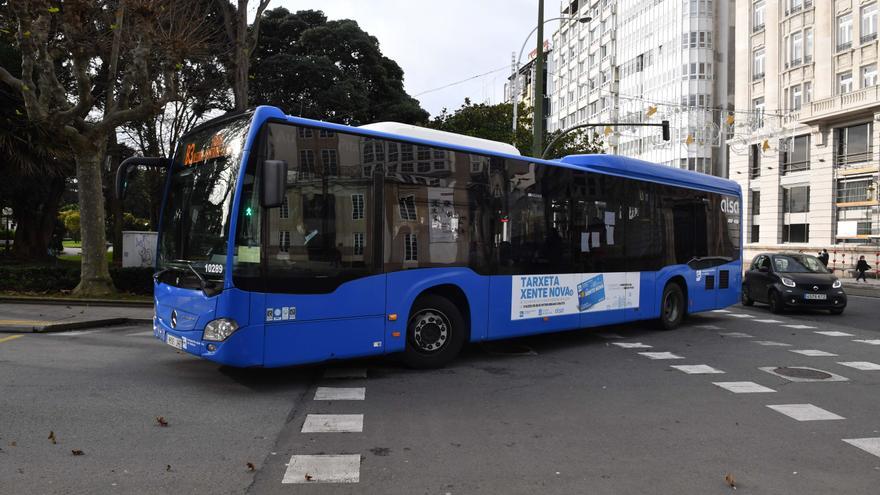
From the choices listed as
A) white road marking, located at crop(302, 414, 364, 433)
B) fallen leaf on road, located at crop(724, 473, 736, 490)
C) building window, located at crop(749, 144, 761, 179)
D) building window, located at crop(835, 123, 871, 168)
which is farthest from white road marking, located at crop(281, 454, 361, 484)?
building window, located at crop(749, 144, 761, 179)

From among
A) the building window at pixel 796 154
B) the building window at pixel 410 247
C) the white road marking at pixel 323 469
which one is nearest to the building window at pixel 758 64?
the building window at pixel 796 154

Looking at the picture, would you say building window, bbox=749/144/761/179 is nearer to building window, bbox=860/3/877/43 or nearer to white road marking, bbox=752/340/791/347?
building window, bbox=860/3/877/43

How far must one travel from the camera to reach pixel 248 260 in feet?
20.6

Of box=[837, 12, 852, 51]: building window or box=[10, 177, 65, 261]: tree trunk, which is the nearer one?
box=[10, 177, 65, 261]: tree trunk

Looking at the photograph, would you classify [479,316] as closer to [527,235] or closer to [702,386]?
[527,235]

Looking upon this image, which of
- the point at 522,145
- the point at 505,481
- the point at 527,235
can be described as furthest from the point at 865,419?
the point at 522,145

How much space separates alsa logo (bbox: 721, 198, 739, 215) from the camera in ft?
43.0

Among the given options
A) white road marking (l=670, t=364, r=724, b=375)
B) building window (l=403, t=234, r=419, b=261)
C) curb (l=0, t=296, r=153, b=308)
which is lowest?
white road marking (l=670, t=364, r=724, b=375)

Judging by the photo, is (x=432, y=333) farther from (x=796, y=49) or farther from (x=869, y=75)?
(x=796, y=49)

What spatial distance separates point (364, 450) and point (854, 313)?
15485 millimetres

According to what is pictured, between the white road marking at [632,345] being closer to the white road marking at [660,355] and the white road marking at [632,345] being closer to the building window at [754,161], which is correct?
the white road marking at [660,355]

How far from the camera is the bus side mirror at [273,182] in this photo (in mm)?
6047

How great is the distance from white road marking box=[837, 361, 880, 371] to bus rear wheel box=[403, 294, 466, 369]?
5.30 m

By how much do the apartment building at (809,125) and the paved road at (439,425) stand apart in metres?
30.7
